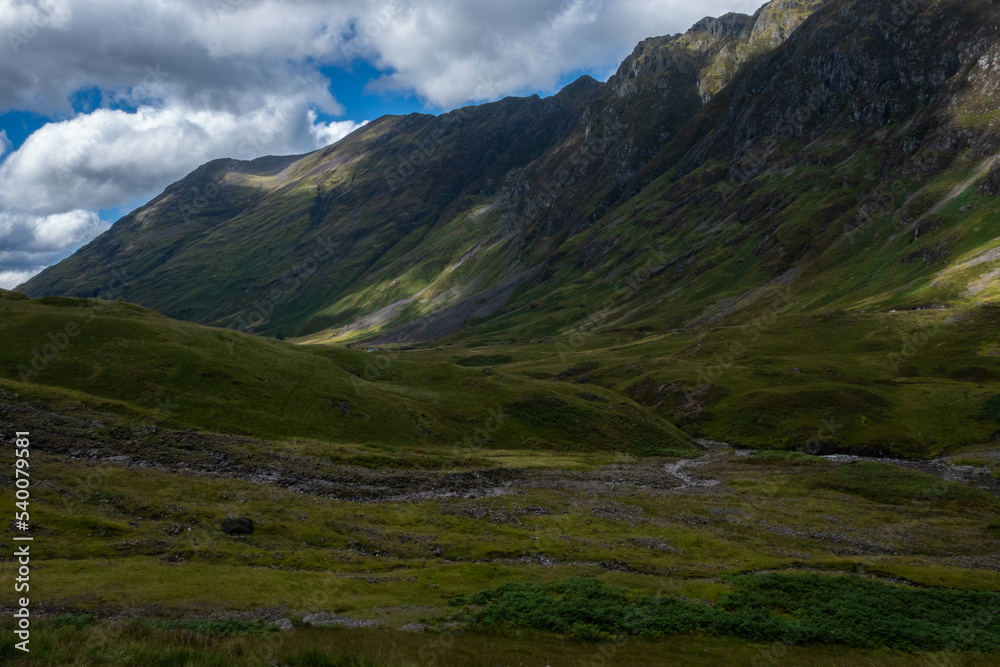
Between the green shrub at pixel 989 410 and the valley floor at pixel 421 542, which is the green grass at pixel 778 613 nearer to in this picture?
the valley floor at pixel 421 542

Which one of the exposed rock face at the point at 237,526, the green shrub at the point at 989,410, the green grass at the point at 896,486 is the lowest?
the green grass at the point at 896,486

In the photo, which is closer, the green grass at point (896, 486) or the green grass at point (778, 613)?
the green grass at point (778, 613)

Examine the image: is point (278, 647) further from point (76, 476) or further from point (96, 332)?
point (96, 332)

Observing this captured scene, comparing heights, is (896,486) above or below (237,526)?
below

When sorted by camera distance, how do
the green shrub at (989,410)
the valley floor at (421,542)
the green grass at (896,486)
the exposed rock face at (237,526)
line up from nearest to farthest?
the valley floor at (421,542)
the exposed rock face at (237,526)
the green grass at (896,486)
the green shrub at (989,410)

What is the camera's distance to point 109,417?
222ft

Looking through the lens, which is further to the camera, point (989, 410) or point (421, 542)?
point (989, 410)

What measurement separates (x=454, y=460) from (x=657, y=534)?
33191 millimetres

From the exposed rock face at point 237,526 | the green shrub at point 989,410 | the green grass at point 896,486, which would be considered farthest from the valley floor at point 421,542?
the green shrub at point 989,410

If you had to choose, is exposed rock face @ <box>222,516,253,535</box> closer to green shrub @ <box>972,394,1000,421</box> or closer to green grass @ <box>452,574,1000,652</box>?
green grass @ <box>452,574,1000,652</box>

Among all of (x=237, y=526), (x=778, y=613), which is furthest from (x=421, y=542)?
(x=778, y=613)

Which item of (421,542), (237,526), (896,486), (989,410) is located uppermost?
(237,526)

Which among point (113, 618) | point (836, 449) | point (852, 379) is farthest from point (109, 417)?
point (852, 379)

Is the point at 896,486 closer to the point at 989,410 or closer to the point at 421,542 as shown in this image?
the point at 989,410
